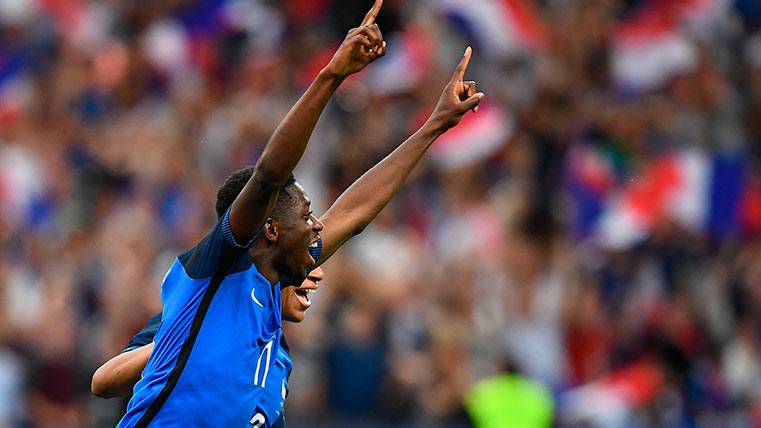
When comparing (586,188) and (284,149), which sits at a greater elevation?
(586,188)

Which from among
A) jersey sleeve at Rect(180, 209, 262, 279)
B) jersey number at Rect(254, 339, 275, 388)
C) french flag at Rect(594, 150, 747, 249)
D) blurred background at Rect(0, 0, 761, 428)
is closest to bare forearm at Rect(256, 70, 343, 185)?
jersey sleeve at Rect(180, 209, 262, 279)

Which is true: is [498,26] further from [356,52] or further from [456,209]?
[356,52]

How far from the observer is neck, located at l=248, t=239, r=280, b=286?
626 cm

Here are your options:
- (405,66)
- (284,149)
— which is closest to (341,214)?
(284,149)

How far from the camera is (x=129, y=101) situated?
55.1 feet

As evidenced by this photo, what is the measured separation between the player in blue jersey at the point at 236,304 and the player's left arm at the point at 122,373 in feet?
0.95

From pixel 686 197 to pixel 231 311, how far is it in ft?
25.3

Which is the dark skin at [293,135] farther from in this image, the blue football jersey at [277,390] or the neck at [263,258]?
the blue football jersey at [277,390]

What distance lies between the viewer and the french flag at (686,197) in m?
13.1

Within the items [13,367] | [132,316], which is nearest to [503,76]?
[132,316]

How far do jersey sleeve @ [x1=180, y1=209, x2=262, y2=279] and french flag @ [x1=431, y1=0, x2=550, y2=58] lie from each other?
853 cm

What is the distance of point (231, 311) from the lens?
621 centimetres

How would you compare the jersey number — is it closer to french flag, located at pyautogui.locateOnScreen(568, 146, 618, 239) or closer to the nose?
the nose

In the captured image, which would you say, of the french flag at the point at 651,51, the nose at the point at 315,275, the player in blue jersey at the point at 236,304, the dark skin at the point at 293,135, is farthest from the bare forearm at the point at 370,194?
the french flag at the point at 651,51
